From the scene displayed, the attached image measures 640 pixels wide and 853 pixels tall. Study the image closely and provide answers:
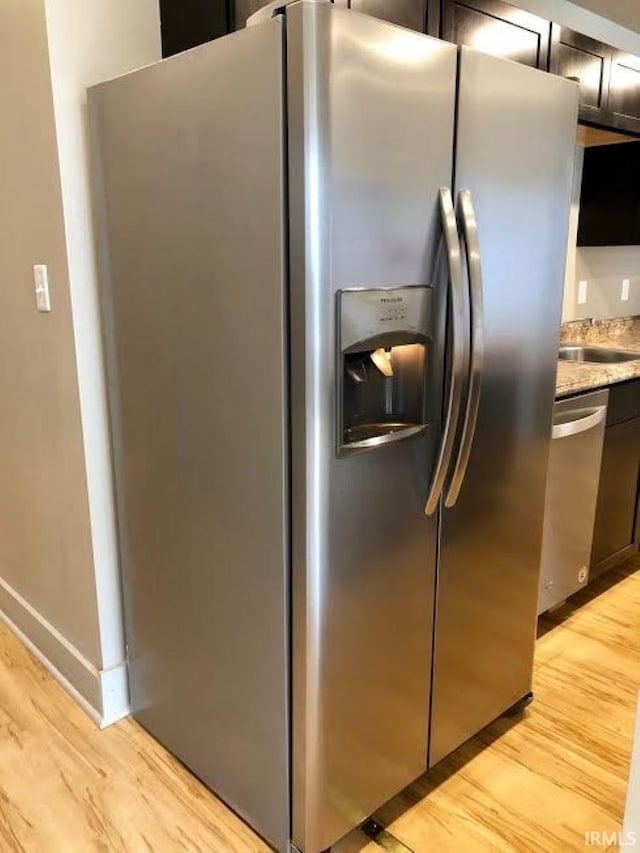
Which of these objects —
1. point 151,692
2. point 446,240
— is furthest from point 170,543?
point 446,240

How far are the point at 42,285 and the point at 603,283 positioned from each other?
277 cm

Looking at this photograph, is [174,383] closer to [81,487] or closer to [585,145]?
[81,487]

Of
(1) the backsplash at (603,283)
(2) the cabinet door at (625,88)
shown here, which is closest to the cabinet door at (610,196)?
(1) the backsplash at (603,283)

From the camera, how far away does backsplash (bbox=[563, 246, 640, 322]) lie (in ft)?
10.8

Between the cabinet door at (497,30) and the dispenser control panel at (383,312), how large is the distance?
870 mm

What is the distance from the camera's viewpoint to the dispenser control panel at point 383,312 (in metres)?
1.28

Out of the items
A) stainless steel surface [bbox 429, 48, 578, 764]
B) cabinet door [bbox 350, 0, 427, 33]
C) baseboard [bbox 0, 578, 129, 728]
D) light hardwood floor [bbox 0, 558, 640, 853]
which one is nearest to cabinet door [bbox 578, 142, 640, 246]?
stainless steel surface [bbox 429, 48, 578, 764]

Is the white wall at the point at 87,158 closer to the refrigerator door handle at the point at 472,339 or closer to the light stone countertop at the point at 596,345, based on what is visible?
the refrigerator door handle at the point at 472,339

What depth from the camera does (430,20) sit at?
1.73 m

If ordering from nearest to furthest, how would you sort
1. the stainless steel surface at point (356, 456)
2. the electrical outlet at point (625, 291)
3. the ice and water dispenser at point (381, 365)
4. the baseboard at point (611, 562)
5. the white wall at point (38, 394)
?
the stainless steel surface at point (356, 456) → the ice and water dispenser at point (381, 365) → the white wall at point (38, 394) → the baseboard at point (611, 562) → the electrical outlet at point (625, 291)

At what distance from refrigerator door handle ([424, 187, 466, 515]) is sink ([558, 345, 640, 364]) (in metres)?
1.74

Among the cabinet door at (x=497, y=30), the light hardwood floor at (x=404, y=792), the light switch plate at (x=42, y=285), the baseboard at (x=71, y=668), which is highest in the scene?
the cabinet door at (x=497, y=30)

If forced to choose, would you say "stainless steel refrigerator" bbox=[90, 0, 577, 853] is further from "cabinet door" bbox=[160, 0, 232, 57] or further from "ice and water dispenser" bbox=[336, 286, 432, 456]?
"cabinet door" bbox=[160, 0, 232, 57]

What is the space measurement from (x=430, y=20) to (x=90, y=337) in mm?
1205
